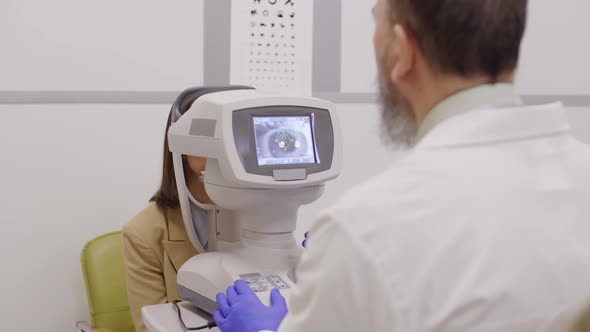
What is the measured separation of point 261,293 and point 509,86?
1.96 feet

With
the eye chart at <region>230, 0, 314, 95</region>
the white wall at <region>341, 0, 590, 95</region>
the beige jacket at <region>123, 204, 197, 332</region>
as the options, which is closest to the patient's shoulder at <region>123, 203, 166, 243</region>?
the beige jacket at <region>123, 204, 197, 332</region>

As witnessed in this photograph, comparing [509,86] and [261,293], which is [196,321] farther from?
[509,86]

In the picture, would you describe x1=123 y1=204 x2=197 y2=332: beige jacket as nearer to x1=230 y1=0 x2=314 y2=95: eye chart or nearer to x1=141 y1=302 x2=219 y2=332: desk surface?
x1=141 y1=302 x2=219 y2=332: desk surface

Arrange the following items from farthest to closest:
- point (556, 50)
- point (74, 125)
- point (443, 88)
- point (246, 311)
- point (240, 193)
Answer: point (556, 50) → point (74, 125) → point (240, 193) → point (246, 311) → point (443, 88)

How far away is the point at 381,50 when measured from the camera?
0.97m

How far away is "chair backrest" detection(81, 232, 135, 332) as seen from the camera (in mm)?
2152

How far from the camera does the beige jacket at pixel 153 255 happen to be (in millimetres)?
1805

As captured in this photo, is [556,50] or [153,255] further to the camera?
[556,50]

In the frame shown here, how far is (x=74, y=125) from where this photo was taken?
90.5 inches

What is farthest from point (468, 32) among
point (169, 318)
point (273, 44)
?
point (273, 44)

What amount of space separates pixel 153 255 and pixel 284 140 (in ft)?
2.28

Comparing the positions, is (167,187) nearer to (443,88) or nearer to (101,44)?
(101,44)

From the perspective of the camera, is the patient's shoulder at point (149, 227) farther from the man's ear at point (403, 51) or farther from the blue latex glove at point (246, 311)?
the man's ear at point (403, 51)

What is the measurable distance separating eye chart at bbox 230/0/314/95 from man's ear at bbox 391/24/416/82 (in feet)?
5.27
